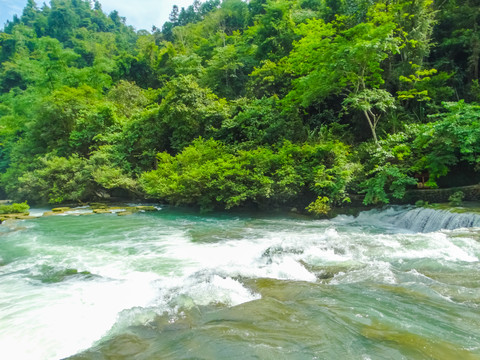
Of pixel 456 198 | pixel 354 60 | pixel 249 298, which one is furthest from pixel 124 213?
pixel 456 198

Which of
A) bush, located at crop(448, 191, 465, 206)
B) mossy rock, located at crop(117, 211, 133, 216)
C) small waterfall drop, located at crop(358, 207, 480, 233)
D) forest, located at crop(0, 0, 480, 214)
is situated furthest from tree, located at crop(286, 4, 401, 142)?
mossy rock, located at crop(117, 211, 133, 216)

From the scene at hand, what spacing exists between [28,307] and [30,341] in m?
1.17

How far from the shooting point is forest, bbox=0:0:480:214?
10.7m

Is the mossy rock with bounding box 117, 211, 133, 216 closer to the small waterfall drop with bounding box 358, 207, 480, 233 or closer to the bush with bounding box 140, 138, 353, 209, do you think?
the bush with bounding box 140, 138, 353, 209

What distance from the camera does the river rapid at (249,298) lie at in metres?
3.10

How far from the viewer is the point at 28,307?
14.8ft

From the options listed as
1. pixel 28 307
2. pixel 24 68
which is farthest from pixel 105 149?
pixel 24 68

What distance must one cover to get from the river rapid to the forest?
10.5ft

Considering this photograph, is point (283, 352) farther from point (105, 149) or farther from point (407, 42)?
point (105, 149)

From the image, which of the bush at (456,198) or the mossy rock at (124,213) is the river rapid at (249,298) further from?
the mossy rock at (124,213)

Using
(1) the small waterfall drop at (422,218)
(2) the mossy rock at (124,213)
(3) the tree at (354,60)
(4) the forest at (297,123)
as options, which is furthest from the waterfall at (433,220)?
(2) the mossy rock at (124,213)

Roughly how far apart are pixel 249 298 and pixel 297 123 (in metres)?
11.9

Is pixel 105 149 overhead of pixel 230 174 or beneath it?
overhead

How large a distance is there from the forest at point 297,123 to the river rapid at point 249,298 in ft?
10.5
